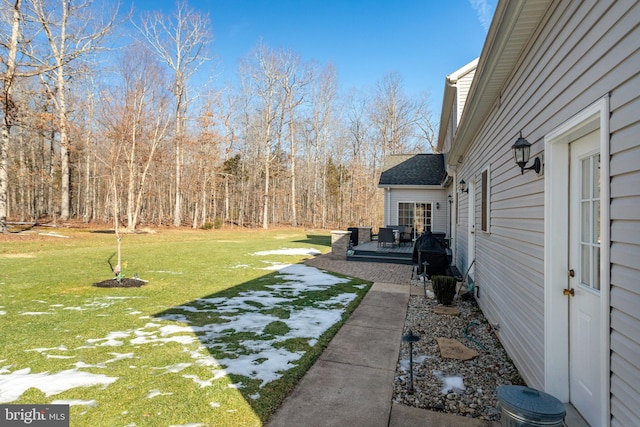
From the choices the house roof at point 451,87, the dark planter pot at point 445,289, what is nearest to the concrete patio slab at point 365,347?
the dark planter pot at point 445,289

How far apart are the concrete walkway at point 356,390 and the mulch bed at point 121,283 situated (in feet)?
15.5

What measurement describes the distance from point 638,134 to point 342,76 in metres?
30.9

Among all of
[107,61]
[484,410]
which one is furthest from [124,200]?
[484,410]

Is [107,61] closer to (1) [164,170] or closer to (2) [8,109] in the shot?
(2) [8,109]

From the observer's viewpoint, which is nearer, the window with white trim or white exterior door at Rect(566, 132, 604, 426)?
white exterior door at Rect(566, 132, 604, 426)

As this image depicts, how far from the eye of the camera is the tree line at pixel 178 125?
18250 mm

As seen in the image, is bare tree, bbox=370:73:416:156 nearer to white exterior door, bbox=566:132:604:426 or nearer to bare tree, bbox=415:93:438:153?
bare tree, bbox=415:93:438:153

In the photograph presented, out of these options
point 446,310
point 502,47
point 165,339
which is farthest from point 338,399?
point 502,47

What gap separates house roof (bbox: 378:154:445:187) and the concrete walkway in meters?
11.1

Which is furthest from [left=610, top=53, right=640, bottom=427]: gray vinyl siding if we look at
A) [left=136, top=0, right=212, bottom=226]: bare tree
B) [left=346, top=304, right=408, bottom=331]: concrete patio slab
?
[left=136, top=0, right=212, bottom=226]: bare tree

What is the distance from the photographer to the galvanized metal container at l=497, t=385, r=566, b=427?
179 cm

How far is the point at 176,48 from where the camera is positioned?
24297mm

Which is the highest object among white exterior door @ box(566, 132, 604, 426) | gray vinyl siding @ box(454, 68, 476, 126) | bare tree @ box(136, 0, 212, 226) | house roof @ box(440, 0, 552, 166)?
bare tree @ box(136, 0, 212, 226)

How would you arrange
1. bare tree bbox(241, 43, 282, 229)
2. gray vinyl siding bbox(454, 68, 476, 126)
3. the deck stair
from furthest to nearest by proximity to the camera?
bare tree bbox(241, 43, 282, 229), the deck stair, gray vinyl siding bbox(454, 68, 476, 126)
